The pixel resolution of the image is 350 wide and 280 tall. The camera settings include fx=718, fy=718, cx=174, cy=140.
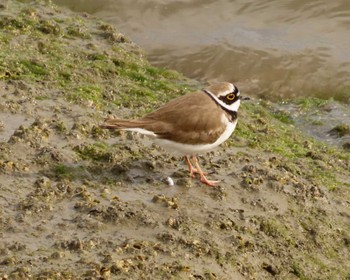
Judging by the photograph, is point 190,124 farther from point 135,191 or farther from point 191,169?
point 135,191

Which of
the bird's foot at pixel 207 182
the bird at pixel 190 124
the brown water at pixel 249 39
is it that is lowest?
the brown water at pixel 249 39

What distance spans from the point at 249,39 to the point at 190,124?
22.0ft

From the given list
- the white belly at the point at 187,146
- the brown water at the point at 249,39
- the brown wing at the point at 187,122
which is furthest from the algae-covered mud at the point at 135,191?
the brown water at the point at 249,39

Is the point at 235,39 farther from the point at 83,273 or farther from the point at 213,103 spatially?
the point at 83,273

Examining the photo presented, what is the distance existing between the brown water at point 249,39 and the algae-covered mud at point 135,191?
7.62ft

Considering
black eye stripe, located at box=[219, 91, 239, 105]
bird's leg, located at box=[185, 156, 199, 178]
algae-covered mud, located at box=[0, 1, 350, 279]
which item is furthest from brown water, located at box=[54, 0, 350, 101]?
bird's leg, located at box=[185, 156, 199, 178]

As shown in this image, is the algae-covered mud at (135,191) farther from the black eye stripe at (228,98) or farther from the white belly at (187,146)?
the black eye stripe at (228,98)

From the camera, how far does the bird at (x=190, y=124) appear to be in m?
6.99

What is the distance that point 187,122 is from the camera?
23.1 ft

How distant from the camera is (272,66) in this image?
12.7 metres

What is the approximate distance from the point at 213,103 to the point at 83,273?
2.66 metres

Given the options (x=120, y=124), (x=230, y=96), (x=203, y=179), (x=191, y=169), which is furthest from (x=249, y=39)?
(x=120, y=124)

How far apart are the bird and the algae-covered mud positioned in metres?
0.39

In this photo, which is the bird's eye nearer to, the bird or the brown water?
the bird
